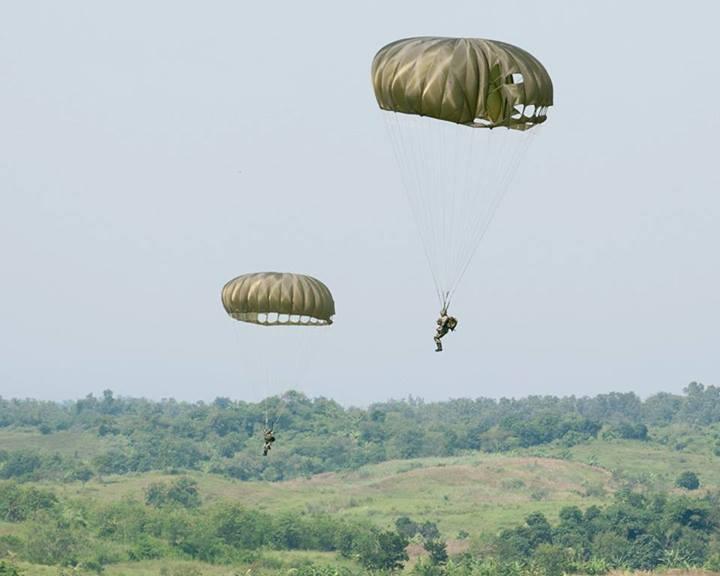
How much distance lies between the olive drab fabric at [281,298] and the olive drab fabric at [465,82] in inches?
654

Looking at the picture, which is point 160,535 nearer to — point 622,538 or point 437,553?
→ point 437,553

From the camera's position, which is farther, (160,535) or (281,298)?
(160,535)

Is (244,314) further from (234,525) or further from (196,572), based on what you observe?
(234,525)

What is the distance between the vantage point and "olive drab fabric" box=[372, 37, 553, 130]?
42.5m

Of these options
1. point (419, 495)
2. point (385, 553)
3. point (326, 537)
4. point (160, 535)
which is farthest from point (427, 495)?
point (385, 553)

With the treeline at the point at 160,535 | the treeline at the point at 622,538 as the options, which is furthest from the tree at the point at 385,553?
the treeline at the point at 622,538

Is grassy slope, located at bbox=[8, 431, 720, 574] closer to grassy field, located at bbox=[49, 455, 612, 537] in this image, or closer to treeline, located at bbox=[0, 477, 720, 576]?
grassy field, located at bbox=[49, 455, 612, 537]

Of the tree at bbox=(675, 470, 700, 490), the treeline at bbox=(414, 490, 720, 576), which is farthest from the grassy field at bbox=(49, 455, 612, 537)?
the treeline at bbox=(414, 490, 720, 576)

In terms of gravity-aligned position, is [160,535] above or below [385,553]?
above

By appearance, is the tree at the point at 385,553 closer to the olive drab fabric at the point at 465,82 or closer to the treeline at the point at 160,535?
the treeline at the point at 160,535

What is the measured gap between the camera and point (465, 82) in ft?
139

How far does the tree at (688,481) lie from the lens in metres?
194

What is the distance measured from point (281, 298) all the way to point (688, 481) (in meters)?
145

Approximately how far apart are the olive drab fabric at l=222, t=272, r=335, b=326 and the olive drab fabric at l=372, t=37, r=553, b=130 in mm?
Answer: 16607
